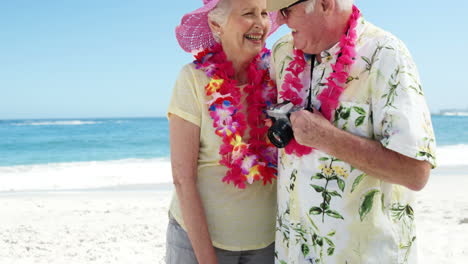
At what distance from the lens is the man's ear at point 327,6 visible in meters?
1.82

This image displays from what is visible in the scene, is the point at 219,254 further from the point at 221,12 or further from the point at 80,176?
the point at 80,176

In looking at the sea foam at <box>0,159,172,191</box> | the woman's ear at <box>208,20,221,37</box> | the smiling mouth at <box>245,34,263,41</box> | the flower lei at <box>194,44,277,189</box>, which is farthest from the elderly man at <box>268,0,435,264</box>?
the sea foam at <box>0,159,172,191</box>

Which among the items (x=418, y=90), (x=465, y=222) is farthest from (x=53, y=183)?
(x=418, y=90)

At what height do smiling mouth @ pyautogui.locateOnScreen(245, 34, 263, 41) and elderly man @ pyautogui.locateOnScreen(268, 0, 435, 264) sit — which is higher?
smiling mouth @ pyautogui.locateOnScreen(245, 34, 263, 41)

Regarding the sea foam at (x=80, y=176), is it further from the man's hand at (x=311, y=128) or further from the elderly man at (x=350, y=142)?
the man's hand at (x=311, y=128)

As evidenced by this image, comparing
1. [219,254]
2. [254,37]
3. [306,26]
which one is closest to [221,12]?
[254,37]

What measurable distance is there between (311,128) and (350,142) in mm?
160

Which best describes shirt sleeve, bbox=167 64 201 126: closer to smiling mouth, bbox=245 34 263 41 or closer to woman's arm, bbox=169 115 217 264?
woman's arm, bbox=169 115 217 264

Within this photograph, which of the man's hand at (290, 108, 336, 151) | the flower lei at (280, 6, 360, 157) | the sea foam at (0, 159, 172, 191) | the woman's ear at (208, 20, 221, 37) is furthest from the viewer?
the sea foam at (0, 159, 172, 191)

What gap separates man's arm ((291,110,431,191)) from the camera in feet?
5.28

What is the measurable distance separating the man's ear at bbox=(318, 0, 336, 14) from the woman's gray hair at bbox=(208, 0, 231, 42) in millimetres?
648

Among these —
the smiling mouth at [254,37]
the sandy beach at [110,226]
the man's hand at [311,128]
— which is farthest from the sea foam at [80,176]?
the man's hand at [311,128]

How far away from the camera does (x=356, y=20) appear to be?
1875 millimetres

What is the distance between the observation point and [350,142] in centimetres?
167
